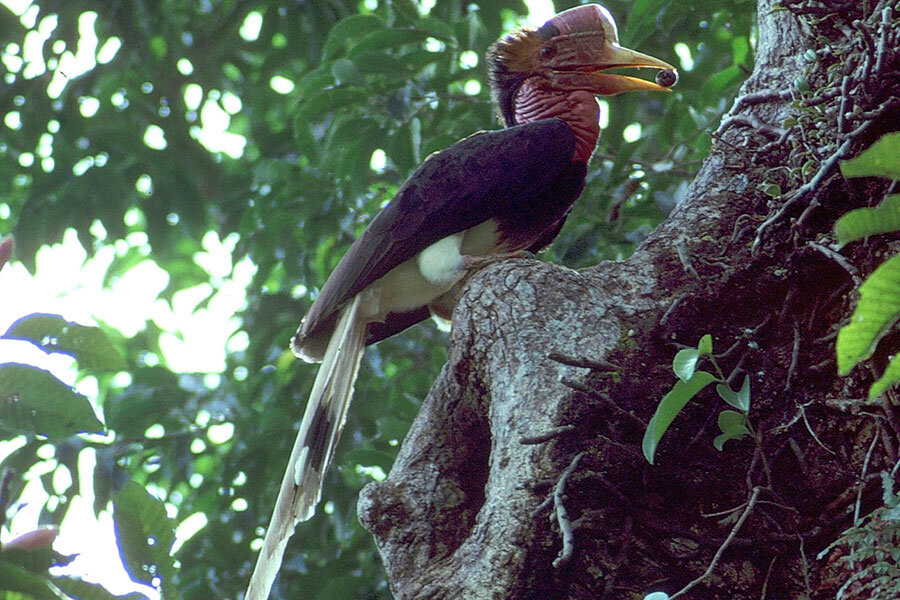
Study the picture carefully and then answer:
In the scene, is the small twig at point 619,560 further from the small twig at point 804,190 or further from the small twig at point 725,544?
the small twig at point 804,190

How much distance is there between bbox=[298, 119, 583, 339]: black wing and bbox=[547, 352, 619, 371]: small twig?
3.55ft

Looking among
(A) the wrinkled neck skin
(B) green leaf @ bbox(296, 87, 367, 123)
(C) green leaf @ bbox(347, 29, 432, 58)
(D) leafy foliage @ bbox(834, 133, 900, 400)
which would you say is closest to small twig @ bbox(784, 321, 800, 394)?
(D) leafy foliage @ bbox(834, 133, 900, 400)

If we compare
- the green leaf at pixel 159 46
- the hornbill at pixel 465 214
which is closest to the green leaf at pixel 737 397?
the hornbill at pixel 465 214

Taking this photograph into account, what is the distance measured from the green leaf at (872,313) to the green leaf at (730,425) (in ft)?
2.09

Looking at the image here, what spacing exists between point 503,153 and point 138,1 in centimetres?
232

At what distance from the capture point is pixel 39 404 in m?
1.59

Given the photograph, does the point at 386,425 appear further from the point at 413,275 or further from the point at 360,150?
the point at 360,150

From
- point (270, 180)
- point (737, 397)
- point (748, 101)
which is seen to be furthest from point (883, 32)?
point (270, 180)

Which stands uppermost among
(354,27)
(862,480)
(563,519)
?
(354,27)

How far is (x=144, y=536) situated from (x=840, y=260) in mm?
1272

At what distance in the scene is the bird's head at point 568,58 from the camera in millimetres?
3426

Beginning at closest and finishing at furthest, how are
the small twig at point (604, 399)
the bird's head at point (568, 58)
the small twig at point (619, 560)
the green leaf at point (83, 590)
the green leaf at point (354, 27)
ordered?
1. the green leaf at point (83, 590)
2. the small twig at point (619, 560)
3. the small twig at point (604, 399)
4. the bird's head at point (568, 58)
5. the green leaf at point (354, 27)

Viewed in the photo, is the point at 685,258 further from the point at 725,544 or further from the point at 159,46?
the point at 159,46

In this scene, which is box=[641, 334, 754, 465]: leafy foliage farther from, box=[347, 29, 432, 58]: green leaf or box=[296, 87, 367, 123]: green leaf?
box=[296, 87, 367, 123]: green leaf
